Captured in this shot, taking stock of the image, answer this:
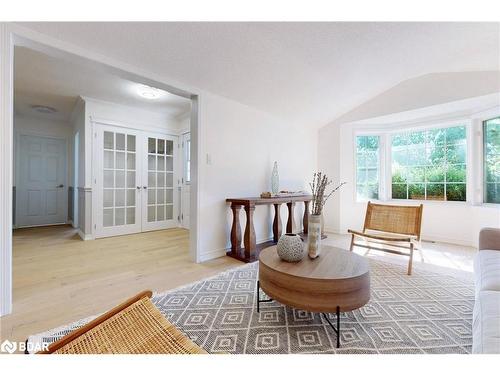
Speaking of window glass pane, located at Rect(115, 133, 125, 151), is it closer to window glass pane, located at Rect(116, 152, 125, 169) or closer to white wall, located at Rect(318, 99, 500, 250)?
window glass pane, located at Rect(116, 152, 125, 169)

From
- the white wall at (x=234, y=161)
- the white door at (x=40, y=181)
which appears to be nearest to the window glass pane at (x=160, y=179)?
the white wall at (x=234, y=161)

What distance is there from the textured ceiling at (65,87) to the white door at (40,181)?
0.73 metres

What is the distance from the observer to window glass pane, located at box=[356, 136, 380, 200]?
14.0 ft

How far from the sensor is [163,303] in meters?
1.74

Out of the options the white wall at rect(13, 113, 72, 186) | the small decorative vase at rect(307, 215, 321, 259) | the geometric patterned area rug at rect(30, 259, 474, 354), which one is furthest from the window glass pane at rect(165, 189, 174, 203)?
the small decorative vase at rect(307, 215, 321, 259)

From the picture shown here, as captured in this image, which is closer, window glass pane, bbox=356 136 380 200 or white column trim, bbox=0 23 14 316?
white column trim, bbox=0 23 14 316

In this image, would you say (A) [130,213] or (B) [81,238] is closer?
(B) [81,238]

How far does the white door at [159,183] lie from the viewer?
4.47m

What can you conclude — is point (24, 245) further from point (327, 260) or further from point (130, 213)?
point (327, 260)

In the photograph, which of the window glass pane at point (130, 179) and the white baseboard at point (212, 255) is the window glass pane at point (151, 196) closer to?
the window glass pane at point (130, 179)

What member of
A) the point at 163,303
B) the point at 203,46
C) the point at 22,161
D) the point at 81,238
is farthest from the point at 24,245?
the point at 203,46

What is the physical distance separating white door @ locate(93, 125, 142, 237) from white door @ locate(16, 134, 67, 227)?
2187mm

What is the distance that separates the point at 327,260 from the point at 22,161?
6.21 meters
